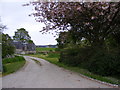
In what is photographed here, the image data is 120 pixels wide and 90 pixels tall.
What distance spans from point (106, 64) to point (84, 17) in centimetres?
434

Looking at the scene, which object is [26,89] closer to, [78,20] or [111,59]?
[111,59]

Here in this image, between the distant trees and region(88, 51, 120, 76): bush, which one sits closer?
region(88, 51, 120, 76): bush

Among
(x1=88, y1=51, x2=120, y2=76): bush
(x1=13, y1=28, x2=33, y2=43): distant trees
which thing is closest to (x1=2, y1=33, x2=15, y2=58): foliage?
(x1=88, y1=51, x2=120, y2=76): bush

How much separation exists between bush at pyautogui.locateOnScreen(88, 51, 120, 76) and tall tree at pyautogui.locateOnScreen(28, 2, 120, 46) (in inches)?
123

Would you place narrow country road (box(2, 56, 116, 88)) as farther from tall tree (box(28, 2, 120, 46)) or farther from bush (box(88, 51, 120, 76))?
tall tree (box(28, 2, 120, 46))

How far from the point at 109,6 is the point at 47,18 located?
4951 millimetres

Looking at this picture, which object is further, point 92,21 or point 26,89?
point 92,21

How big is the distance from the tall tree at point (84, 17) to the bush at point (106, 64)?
10.2 ft

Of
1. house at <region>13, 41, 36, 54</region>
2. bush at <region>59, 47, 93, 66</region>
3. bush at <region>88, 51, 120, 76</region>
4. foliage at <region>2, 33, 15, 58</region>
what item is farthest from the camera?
house at <region>13, 41, 36, 54</region>

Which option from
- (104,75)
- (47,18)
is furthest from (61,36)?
(104,75)

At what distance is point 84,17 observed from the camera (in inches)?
418

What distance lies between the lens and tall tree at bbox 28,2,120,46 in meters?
9.69

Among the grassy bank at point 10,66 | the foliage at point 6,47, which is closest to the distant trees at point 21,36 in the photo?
the grassy bank at point 10,66

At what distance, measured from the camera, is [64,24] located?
→ 39.1 ft
